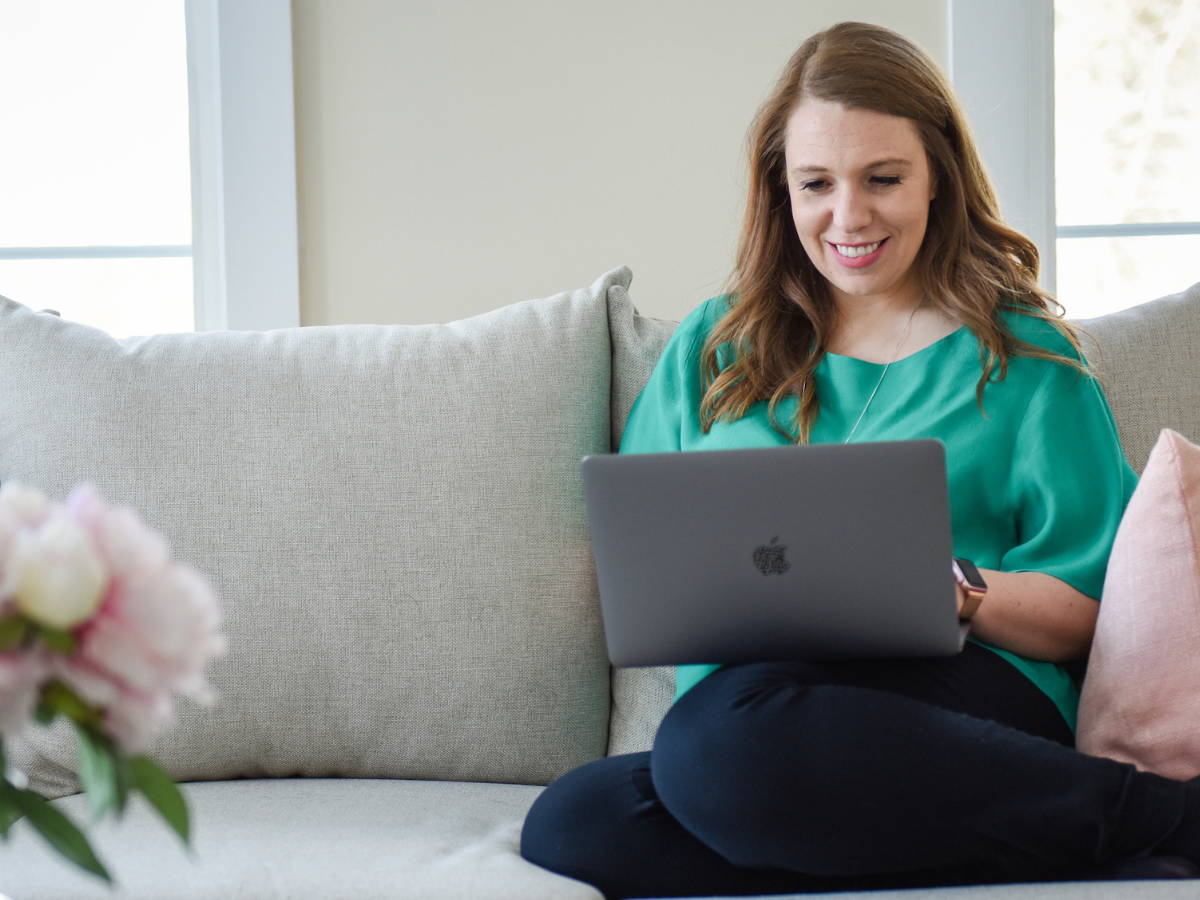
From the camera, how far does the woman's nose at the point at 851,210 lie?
154 cm

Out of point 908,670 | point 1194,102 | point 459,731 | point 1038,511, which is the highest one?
point 1194,102

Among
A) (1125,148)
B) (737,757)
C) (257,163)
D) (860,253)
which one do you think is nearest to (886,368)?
(860,253)

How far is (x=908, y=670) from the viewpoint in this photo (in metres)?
1.30

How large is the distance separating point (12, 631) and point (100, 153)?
191cm

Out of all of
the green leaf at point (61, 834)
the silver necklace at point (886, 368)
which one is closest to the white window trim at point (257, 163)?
the silver necklace at point (886, 368)

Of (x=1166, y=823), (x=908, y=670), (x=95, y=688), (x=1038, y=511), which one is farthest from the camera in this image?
(x=1038, y=511)

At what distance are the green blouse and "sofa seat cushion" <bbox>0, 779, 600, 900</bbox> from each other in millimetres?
330

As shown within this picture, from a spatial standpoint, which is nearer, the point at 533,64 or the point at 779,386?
the point at 779,386

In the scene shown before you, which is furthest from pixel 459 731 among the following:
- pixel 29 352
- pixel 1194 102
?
pixel 1194 102

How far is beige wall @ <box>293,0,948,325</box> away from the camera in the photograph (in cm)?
209

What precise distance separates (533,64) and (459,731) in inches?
45.2

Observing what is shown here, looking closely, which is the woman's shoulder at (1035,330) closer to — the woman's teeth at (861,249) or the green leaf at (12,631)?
the woman's teeth at (861,249)

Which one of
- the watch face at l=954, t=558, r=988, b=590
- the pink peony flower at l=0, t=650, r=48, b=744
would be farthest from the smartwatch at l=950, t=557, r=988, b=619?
the pink peony flower at l=0, t=650, r=48, b=744

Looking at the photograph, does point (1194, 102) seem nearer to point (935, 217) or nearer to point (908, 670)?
point (935, 217)
